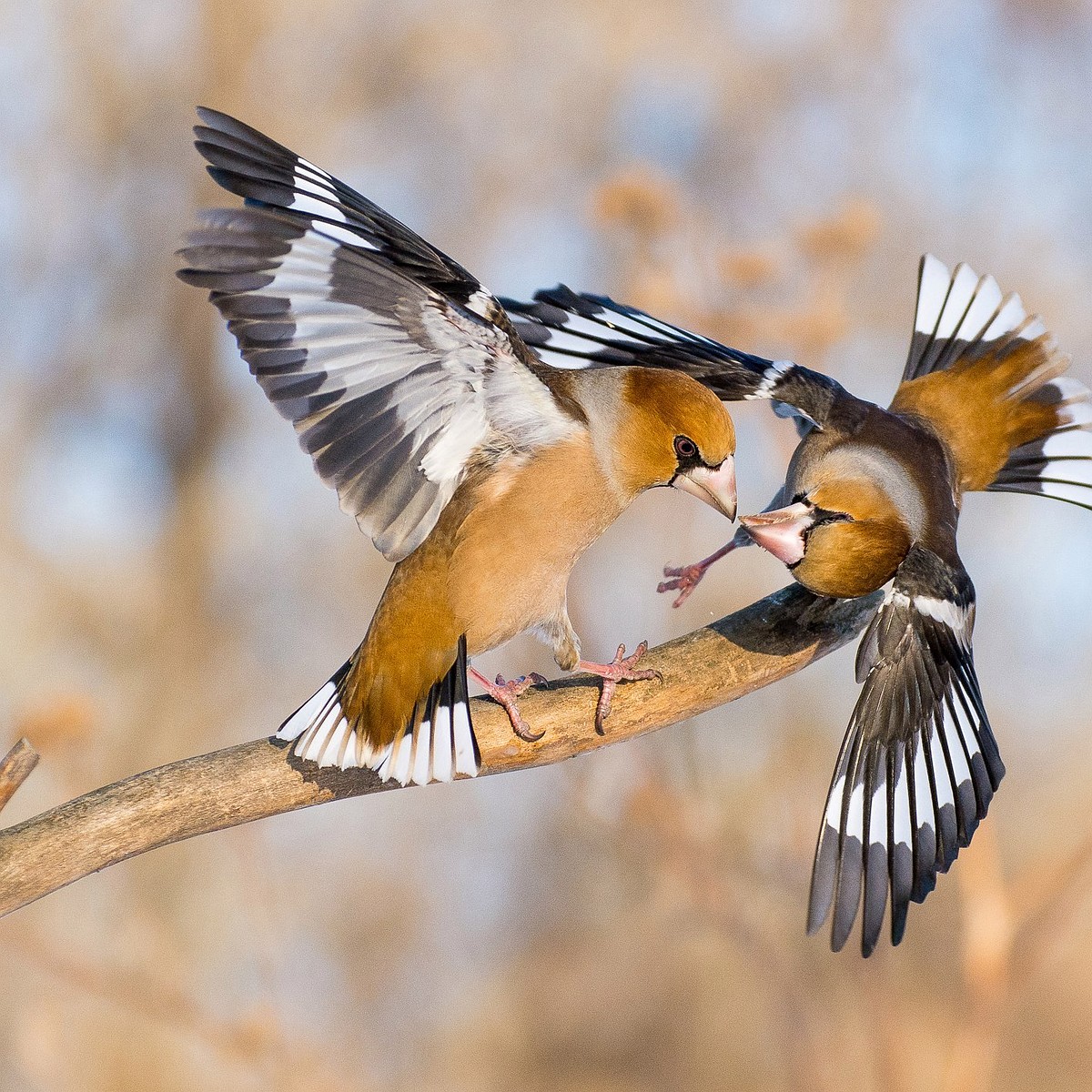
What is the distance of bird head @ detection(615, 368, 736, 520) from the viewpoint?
2467 millimetres

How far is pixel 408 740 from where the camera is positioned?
2.46 m

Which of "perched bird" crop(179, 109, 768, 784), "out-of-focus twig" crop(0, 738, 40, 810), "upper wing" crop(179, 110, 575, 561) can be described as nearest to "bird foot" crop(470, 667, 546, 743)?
"perched bird" crop(179, 109, 768, 784)

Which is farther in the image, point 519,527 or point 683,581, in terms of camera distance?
point 683,581

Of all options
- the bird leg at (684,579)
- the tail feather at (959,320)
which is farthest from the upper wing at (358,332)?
the tail feather at (959,320)

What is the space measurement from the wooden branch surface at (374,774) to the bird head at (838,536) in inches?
14.0

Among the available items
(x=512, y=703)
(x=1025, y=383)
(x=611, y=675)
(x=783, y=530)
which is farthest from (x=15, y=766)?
(x=1025, y=383)

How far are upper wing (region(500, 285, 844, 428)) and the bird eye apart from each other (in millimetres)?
580

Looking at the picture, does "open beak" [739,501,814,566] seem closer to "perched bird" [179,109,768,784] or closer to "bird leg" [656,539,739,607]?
"perched bird" [179,109,768,784]

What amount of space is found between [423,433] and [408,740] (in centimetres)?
62

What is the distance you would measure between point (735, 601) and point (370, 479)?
139 inches

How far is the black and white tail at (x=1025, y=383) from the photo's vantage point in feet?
10.5

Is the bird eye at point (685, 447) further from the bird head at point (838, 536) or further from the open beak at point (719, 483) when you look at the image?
the bird head at point (838, 536)

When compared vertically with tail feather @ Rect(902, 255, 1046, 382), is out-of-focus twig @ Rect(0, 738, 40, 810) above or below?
below

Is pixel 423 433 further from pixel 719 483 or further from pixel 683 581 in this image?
pixel 683 581
